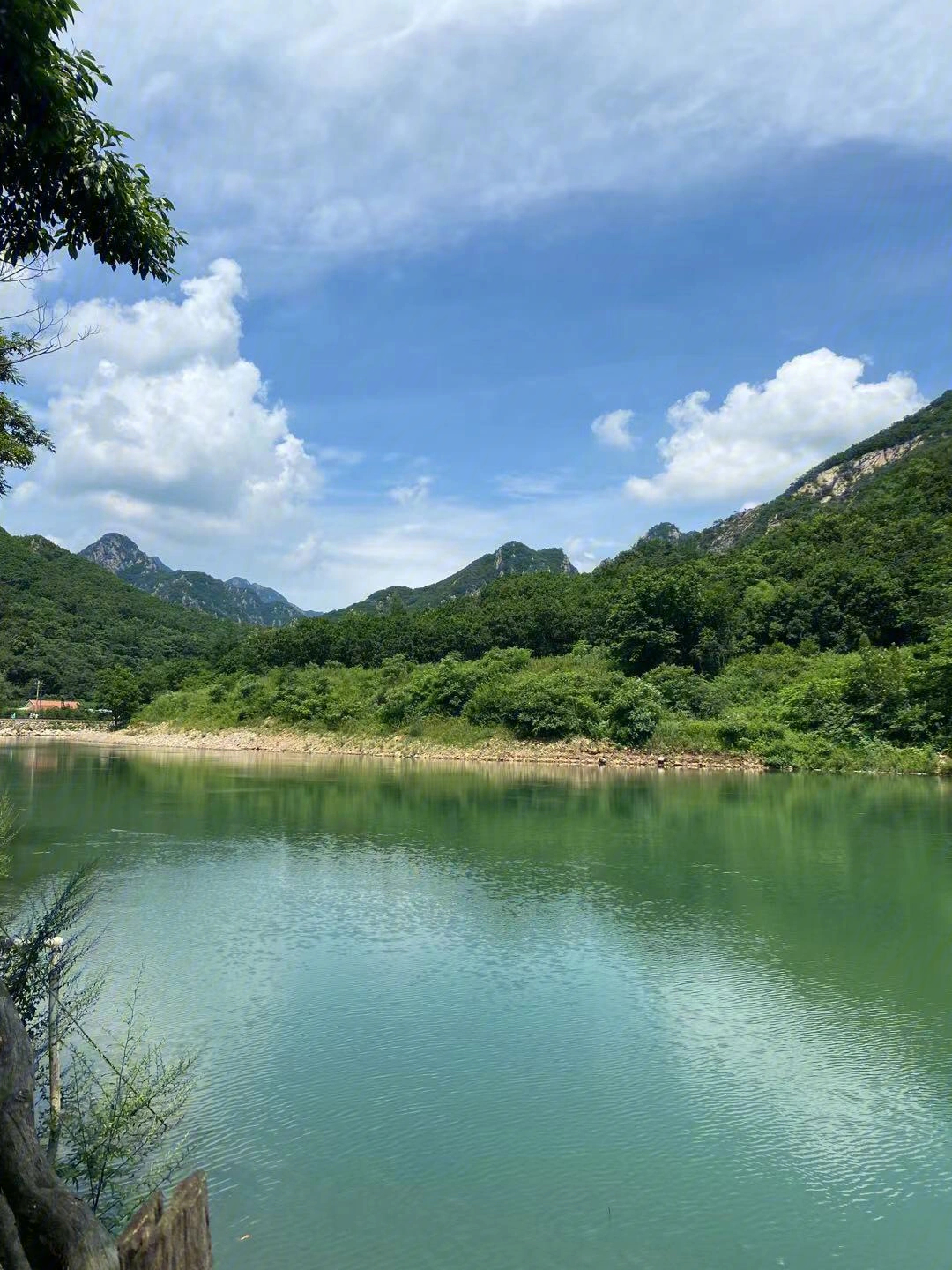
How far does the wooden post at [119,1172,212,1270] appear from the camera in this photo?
365 cm

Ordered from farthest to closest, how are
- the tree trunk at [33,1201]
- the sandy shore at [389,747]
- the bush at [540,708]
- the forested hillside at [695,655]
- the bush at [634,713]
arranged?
the bush at [540,708] < the bush at [634,713] < the sandy shore at [389,747] < the forested hillside at [695,655] < the tree trunk at [33,1201]

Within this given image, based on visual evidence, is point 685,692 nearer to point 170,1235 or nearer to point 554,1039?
point 554,1039

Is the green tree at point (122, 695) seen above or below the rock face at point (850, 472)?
below

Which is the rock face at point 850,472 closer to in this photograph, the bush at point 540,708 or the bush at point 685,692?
the bush at point 685,692

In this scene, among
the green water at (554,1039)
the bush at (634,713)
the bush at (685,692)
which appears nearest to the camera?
the green water at (554,1039)

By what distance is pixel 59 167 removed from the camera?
4.45 metres

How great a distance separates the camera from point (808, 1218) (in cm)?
614

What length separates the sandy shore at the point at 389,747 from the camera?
141 ft

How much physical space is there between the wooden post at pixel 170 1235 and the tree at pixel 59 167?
4.72 meters

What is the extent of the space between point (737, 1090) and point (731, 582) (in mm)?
54667

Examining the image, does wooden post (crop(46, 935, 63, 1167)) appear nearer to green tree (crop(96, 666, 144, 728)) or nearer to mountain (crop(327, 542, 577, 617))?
green tree (crop(96, 666, 144, 728))

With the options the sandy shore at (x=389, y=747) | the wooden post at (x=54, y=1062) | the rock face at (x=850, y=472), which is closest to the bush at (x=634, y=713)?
the sandy shore at (x=389, y=747)

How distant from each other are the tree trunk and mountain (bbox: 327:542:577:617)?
13495 centimetres

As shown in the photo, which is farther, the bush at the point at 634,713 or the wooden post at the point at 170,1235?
the bush at the point at 634,713
